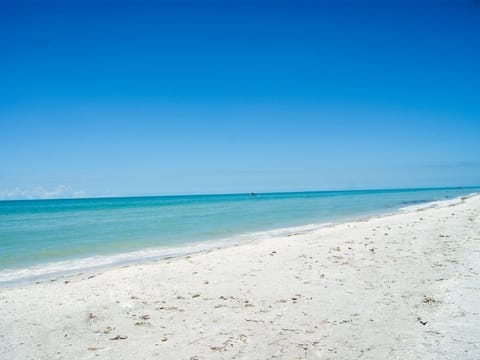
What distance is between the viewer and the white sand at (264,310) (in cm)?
486

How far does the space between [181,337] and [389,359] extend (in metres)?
2.97

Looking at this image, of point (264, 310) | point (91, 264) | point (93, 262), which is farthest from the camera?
point (93, 262)

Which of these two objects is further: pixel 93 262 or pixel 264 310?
pixel 93 262

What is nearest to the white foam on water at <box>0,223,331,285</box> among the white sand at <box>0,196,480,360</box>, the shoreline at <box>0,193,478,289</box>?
the shoreline at <box>0,193,478,289</box>

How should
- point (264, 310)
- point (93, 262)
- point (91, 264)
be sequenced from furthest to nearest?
point (93, 262) → point (91, 264) → point (264, 310)

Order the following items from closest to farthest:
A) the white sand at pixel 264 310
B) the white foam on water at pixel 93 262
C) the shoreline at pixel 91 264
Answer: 1. the white sand at pixel 264 310
2. the shoreline at pixel 91 264
3. the white foam on water at pixel 93 262

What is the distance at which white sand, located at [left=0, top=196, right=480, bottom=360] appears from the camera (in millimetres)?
4855

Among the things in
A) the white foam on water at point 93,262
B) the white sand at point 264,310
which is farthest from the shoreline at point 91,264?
the white sand at point 264,310

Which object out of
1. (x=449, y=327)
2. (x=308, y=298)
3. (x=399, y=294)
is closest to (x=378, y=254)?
(x=399, y=294)

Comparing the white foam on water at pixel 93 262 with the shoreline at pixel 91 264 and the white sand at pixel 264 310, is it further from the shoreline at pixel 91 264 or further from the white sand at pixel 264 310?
the white sand at pixel 264 310

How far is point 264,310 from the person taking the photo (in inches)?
247

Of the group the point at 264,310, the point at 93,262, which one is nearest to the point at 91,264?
the point at 93,262

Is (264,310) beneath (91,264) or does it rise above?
above

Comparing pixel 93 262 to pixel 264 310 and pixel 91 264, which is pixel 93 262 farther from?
pixel 264 310
